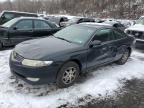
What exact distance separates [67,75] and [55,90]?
0.48m

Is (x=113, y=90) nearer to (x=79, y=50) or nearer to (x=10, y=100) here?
(x=79, y=50)

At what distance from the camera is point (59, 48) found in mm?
4738

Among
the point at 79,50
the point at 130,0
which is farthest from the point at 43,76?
the point at 130,0

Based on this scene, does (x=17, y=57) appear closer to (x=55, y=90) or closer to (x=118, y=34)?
(x=55, y=90)

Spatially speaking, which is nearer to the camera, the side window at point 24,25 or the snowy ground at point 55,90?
the snowy ground at point 55,90

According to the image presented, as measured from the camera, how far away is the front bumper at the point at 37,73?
165 inches

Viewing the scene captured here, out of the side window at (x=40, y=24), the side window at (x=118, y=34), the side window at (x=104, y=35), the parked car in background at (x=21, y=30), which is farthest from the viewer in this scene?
the side window at (x=40, y=24)

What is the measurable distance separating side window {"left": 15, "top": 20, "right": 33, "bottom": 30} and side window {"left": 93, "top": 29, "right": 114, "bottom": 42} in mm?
4078

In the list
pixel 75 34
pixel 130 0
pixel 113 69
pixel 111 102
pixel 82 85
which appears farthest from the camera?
pixel 130 0

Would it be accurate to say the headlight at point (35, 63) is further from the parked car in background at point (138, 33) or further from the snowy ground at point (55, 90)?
the parked car in background at point (138, 33)

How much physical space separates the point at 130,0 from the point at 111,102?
133 ft

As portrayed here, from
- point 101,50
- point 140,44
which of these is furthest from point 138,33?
point 101,50

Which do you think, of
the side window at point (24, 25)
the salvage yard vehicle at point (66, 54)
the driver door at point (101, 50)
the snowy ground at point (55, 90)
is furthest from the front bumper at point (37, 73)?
the side window at point (24, 25)

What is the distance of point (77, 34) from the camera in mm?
5602
